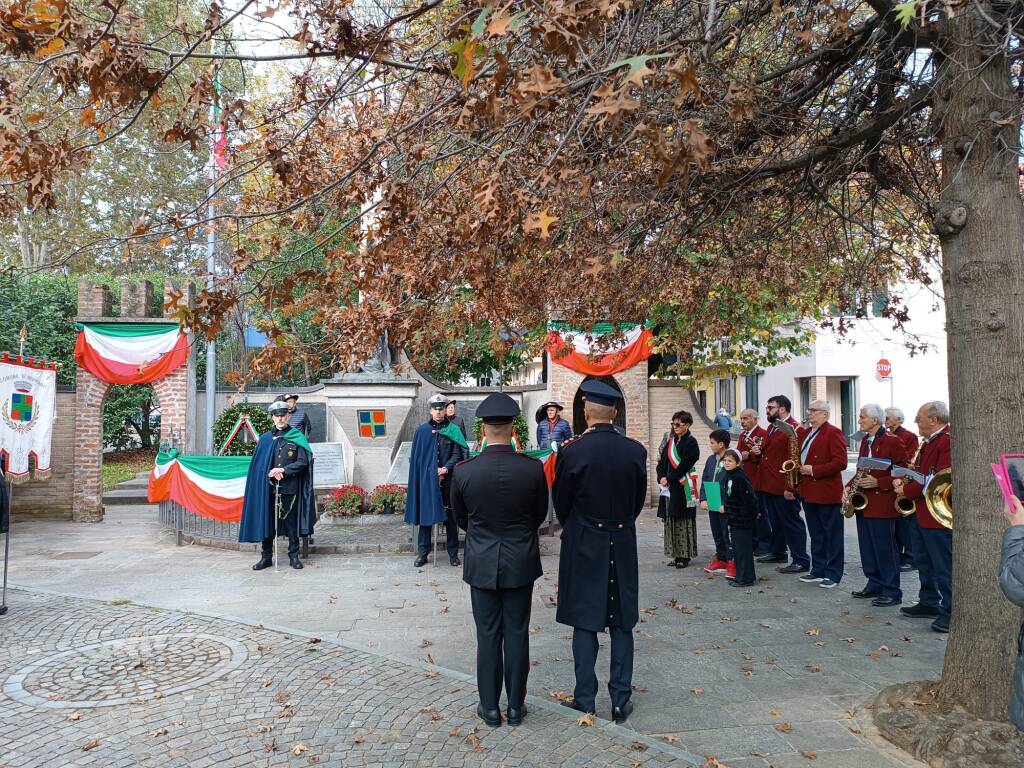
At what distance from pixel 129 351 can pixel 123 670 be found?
10019 mm

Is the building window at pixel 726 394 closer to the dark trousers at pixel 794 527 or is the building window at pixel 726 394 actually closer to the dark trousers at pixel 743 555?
the dark trousers at pixel 794 527

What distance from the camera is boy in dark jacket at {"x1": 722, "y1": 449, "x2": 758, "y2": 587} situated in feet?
25.2

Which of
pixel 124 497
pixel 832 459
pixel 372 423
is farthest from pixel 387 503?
pixel 124 497

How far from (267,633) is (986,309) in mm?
6017

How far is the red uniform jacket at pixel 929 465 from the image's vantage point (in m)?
6.35

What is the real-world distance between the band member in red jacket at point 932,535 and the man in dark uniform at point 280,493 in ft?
22.7

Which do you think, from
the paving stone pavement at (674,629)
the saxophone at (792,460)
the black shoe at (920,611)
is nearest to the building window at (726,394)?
the paving stone pavement at (674,629)

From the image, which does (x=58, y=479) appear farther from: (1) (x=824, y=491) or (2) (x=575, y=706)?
(1) (x=824, y=491)

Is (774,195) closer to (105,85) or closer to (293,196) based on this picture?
(293,196)

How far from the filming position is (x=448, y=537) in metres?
9.34

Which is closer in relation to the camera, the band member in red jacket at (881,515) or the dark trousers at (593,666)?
the dark trousers at (593,666)

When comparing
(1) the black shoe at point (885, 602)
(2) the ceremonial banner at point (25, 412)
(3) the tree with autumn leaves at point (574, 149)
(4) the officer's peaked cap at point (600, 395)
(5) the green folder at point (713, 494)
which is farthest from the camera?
(2) the ceremonial banner at point (25, 412)

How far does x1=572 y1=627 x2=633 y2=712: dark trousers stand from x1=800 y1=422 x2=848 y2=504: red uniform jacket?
169 inches

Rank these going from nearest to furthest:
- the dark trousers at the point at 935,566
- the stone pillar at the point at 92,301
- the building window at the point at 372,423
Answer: the dark trousers at the point at 935,566 → the building window at the point at 372,423 → the stone pillar at the point at 92,301
